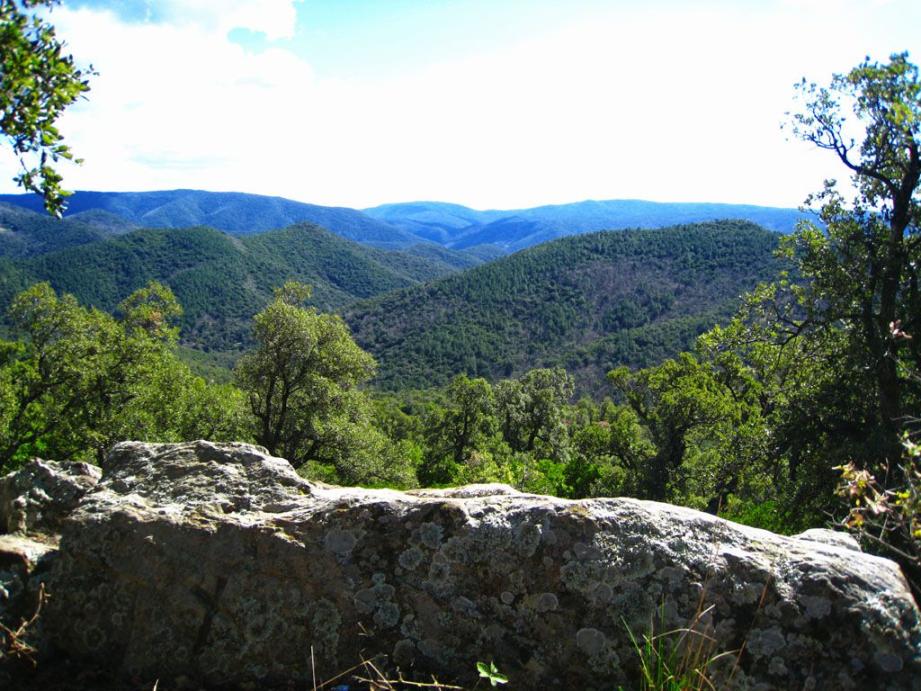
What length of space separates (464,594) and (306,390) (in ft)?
64.7

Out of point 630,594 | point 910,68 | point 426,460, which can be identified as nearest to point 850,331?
point 910,68

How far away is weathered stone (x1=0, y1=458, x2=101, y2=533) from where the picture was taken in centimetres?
518

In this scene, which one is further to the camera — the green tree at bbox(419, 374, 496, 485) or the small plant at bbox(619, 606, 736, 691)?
the green tree at bbox(419, 374, 496, 485)

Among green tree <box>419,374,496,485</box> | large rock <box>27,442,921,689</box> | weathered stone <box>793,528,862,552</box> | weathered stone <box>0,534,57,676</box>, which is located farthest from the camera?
green tree <box>419,374,496,485</box>

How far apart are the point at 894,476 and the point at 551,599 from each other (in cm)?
903

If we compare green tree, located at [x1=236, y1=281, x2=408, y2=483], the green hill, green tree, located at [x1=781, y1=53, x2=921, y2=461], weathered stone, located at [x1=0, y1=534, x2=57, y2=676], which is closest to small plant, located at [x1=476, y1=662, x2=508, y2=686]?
weathered stone, located at [x1=0, y1=534, x2=57, y2=676]

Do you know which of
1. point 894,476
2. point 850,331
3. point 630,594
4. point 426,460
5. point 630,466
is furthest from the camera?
point 426,460

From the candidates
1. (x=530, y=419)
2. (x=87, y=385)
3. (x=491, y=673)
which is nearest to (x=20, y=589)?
(x=491, y=673)

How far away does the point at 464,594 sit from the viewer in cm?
402

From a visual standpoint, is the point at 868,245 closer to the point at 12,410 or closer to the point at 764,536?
the point at 764,536

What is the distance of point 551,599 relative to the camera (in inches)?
Answer: 154

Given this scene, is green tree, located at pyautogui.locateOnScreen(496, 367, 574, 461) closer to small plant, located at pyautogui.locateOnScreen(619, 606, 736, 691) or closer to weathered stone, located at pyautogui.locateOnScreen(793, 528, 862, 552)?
weathered stone, located at pyautogui.locateOnScreen(793, 528, 862, 552)

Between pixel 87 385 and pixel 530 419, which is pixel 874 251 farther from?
pixel 530 419

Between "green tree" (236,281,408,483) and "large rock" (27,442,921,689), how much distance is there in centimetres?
1819
